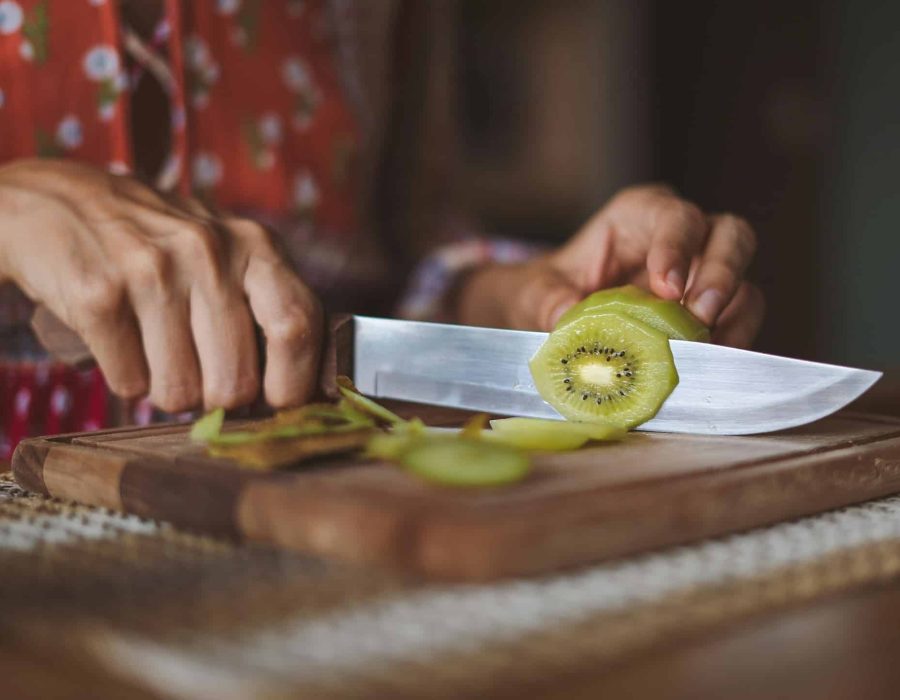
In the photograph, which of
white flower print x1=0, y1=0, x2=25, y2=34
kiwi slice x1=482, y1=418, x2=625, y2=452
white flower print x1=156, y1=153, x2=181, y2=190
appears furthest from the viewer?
white flower print x1=156, y1=153, x2=181, y2=190

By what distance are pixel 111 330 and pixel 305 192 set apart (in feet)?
2.85

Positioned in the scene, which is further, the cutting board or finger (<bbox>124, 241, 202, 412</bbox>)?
finger (<bbox>124, 241, 202, 412</bbox>)

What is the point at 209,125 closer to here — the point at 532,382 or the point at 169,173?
the point at 169,173

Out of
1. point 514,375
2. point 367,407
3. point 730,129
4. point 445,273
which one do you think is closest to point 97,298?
point 367,407

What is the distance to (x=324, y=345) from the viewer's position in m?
1.26

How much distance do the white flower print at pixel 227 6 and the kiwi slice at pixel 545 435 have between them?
113 centimetres

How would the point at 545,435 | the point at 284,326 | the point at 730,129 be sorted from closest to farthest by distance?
the point at 545,435 < the point at 284,326 < the point at 730,129

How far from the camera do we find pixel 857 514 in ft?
3.09

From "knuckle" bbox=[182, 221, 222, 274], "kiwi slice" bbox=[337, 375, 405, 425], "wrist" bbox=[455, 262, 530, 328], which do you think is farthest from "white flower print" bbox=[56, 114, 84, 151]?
"kiwi slice" bbox=[337, 375, 405, 425]

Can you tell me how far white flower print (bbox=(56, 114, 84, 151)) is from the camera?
1.70 meters

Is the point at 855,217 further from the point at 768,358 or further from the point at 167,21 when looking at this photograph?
the point at 768,358

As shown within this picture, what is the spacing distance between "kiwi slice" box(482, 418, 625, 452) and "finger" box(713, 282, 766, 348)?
1.24 ft

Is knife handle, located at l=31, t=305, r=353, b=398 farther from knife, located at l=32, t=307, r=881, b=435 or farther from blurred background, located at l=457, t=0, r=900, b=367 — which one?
blurred background, located at l=457, t=0, r=900, b=367

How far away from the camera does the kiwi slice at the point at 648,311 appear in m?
1.13
